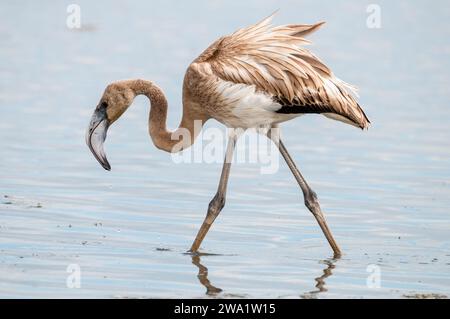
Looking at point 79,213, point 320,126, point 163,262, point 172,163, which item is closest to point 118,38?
point 320,126

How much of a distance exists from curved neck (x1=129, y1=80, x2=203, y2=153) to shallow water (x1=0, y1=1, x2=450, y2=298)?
2.84 feet

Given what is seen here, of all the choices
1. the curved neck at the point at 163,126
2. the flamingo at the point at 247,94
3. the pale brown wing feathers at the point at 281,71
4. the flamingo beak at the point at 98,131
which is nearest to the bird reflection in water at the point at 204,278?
the flamingo at the point at 247,94

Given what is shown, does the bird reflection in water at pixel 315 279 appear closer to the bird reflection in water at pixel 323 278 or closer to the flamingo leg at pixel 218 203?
the bird reflection in water at pixel 323 278

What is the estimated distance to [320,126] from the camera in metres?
17.6

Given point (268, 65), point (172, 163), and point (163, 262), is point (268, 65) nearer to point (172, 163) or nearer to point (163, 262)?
point (163, 262)

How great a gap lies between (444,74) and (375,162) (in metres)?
7.84

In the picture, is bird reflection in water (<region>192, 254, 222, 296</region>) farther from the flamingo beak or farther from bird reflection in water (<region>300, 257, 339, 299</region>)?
the flamingo beak

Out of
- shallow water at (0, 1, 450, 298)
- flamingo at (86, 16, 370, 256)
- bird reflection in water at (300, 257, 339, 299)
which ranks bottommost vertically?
bird reflection in water at (300, 257, 339, 299)

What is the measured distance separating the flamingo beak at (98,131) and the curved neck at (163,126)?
1.21 ft

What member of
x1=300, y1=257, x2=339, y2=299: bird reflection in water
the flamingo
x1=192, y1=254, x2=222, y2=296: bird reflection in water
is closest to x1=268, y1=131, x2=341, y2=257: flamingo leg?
the flamingo

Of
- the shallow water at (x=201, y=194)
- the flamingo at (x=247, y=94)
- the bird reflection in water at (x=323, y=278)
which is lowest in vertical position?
the bird reflection in water at (x=323, y=278)

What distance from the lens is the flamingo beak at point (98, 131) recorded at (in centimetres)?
1084

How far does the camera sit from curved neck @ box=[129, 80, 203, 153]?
35.3 feet

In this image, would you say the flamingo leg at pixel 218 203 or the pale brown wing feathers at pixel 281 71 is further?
the flamingo leg at pixel 218 203
